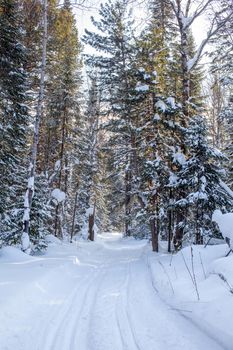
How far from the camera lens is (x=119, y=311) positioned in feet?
19.0

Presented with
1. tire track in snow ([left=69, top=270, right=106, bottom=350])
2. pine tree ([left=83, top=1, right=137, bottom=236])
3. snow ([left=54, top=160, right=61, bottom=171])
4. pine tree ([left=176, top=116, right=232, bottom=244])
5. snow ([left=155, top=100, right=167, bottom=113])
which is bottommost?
tire track in snow ([left=69, top=270, right=106, bottom=350])

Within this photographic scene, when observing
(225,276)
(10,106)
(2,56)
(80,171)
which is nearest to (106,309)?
(225,276)

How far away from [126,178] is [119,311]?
21272 mm

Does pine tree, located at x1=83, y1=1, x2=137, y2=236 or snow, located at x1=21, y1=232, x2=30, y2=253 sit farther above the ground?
pine tree, located at x1=83, y1=1, x2=137, y2=236

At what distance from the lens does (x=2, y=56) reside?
1434 centimetres

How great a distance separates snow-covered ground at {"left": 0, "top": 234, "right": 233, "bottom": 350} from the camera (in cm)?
430

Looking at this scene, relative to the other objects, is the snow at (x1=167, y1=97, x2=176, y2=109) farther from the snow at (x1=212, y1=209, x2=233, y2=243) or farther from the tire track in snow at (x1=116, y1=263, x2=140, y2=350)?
the tire track in snow at (x1=116, y1=263, x2=140, y2=350)

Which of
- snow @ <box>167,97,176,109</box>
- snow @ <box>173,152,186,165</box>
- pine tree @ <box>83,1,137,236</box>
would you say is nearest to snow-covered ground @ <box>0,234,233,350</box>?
snow @ <box>173,152,186,165</box>

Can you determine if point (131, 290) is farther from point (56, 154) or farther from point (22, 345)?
point (56, 154)

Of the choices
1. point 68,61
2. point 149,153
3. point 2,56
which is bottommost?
point 149,153

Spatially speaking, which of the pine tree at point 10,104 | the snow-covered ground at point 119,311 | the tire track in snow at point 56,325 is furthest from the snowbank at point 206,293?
the pine tree at point 10,104

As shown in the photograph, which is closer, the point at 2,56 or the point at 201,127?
the point at 201,127

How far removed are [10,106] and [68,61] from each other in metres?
8.83

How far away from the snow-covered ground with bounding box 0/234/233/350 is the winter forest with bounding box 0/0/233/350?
3 centimetres
